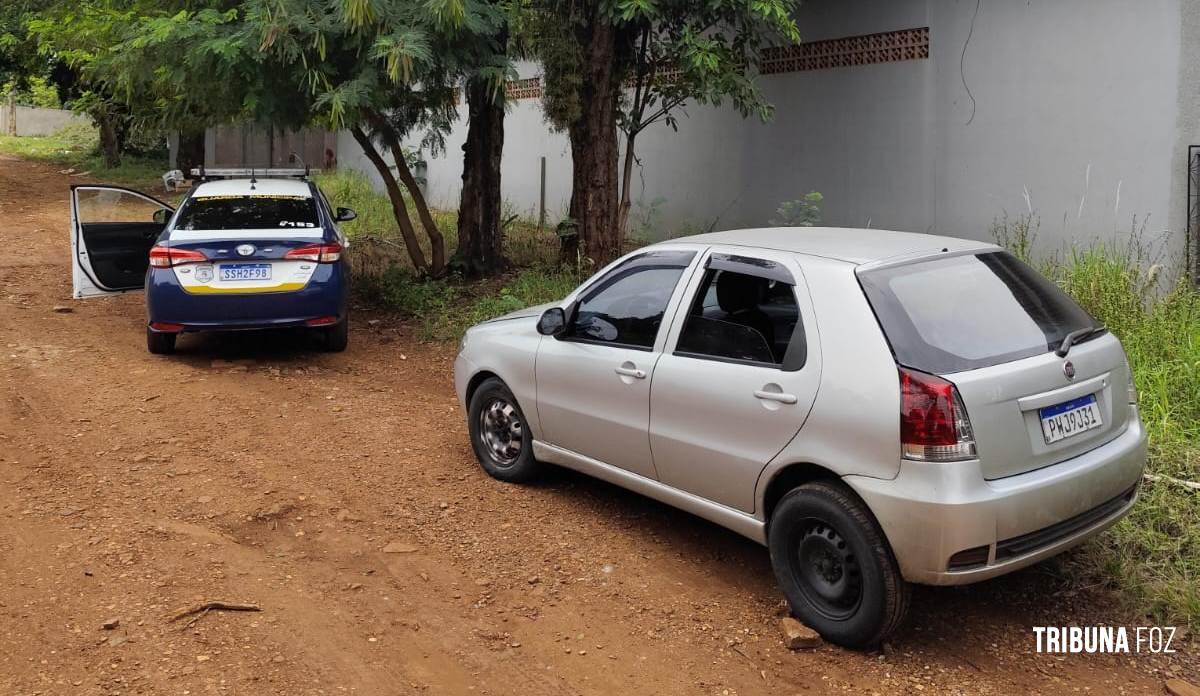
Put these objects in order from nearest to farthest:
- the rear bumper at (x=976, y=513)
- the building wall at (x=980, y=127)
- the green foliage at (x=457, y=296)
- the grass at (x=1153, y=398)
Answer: the rear bumper at (x=976, y=513) < the grass at (x=1153, y=398) < the building wall at (x=980, y=127) < the green foliage at (x=457, y=296)

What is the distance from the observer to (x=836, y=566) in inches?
170

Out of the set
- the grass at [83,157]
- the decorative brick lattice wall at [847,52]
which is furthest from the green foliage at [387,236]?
the grass at [83,157]

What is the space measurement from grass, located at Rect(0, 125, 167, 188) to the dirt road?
17.4m

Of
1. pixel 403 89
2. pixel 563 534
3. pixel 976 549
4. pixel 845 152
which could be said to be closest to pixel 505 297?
pixel 403 89

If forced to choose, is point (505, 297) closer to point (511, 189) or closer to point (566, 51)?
point (566, 51)

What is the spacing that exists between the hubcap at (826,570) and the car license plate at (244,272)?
5.68 m

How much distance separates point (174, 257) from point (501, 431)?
3.84m

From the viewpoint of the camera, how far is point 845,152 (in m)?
11.1

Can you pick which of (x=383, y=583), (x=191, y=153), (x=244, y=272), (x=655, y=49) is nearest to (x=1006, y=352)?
(x=383, y=583)

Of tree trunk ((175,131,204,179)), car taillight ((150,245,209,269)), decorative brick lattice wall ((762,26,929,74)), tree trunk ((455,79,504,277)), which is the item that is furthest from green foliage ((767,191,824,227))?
tree trunk ((175,131,204,179))

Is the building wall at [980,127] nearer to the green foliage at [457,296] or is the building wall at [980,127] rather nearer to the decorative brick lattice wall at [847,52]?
the decorative brick lattice wall at [847,52]

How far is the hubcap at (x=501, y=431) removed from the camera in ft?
20.2

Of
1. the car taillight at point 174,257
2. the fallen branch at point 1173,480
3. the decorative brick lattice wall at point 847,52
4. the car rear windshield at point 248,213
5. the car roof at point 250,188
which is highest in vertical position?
the decorative brick lattice wall at point 847,52

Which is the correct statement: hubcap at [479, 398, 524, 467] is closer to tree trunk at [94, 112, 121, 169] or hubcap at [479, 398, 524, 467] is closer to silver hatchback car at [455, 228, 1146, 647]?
silver hatchback car at [455, 228, 1146, 647]
